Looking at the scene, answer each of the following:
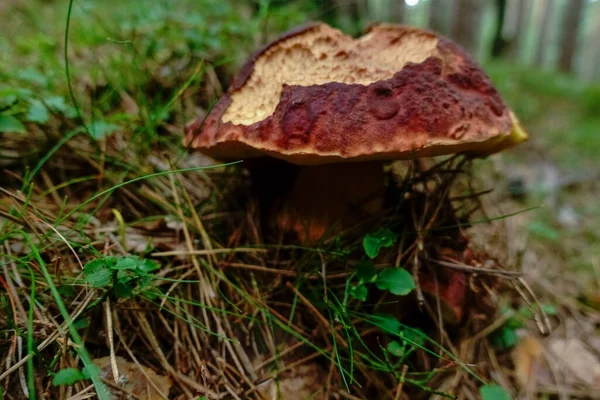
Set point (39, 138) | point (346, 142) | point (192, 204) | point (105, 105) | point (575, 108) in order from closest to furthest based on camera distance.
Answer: point (346, 142)
point (192, 204)
point (39, 138)
point (105, 105)
point (575, 108)

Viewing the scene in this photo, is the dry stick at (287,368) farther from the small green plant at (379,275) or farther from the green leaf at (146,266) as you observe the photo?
the green leaf at (146,266)

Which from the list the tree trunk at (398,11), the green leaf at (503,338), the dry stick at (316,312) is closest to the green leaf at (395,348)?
the dry stick at (316,312)

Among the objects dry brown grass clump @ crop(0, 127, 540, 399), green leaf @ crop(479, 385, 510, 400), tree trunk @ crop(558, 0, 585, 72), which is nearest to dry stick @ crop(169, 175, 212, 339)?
dry brown grass clump @ crop(0, 127, 540, 399)

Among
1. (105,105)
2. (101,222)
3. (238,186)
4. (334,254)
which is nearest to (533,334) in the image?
(334,254)

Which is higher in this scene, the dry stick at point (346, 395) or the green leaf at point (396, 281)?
the green leaf at point (396, 281)

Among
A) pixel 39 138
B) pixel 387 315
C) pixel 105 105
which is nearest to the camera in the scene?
pixel 387 315

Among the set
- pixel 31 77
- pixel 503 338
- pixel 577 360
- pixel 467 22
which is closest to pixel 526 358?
pixel 503 338

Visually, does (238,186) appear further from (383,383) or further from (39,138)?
(383,383)
